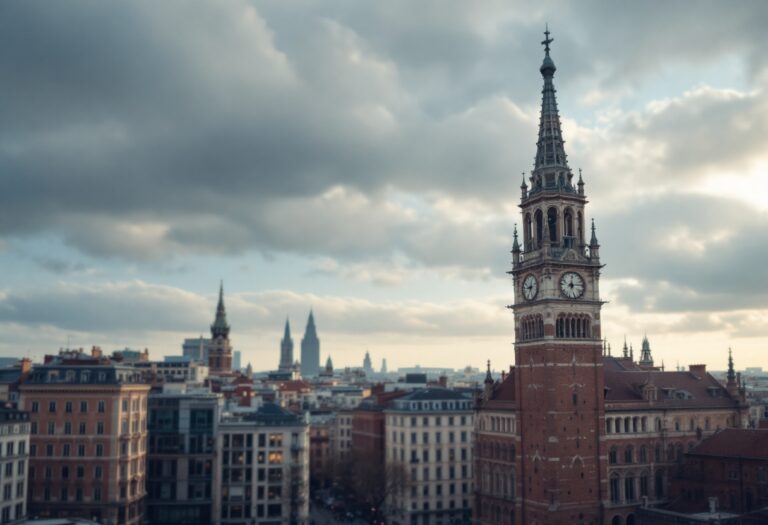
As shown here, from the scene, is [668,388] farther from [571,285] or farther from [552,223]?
[552,223]

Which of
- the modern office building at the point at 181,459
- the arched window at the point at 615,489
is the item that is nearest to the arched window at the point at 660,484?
the arched window at the point at 615,489

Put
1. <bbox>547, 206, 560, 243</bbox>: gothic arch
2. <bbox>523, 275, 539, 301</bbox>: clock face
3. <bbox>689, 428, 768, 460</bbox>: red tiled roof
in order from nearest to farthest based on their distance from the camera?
<bbox>689, 428, 768, 460</bbox>: red tiled roof < <bbox>523, 275, 539, 301</bbox>: clock face < <bbox>547, 206, 560, 243</bbox>: gothic arch

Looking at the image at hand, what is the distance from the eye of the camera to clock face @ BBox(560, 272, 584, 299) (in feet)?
342

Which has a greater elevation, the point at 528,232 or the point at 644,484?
the point at 528,232

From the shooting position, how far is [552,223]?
353 feet

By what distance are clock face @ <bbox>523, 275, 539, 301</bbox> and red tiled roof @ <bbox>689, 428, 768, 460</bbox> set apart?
3243 centimetres

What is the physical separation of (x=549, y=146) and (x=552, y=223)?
1132cm

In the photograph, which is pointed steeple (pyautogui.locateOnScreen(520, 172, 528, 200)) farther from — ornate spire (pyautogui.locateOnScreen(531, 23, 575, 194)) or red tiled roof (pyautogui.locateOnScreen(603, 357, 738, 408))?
red tiled roof (pyautogui.locateOnScreen(603, 357, 738, 408))

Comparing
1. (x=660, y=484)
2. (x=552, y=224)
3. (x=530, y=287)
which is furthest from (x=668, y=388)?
(x=552, y=224)

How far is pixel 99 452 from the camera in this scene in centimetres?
11075

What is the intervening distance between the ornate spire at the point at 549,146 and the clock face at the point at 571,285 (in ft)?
38.6

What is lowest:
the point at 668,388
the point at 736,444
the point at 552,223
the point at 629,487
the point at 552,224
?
the point at 629,487

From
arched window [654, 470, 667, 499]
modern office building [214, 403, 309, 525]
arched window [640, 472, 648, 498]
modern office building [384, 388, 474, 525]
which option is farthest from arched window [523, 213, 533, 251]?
modern office building [214, 403, 309, 525]

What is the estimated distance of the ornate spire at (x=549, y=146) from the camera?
355 ft
